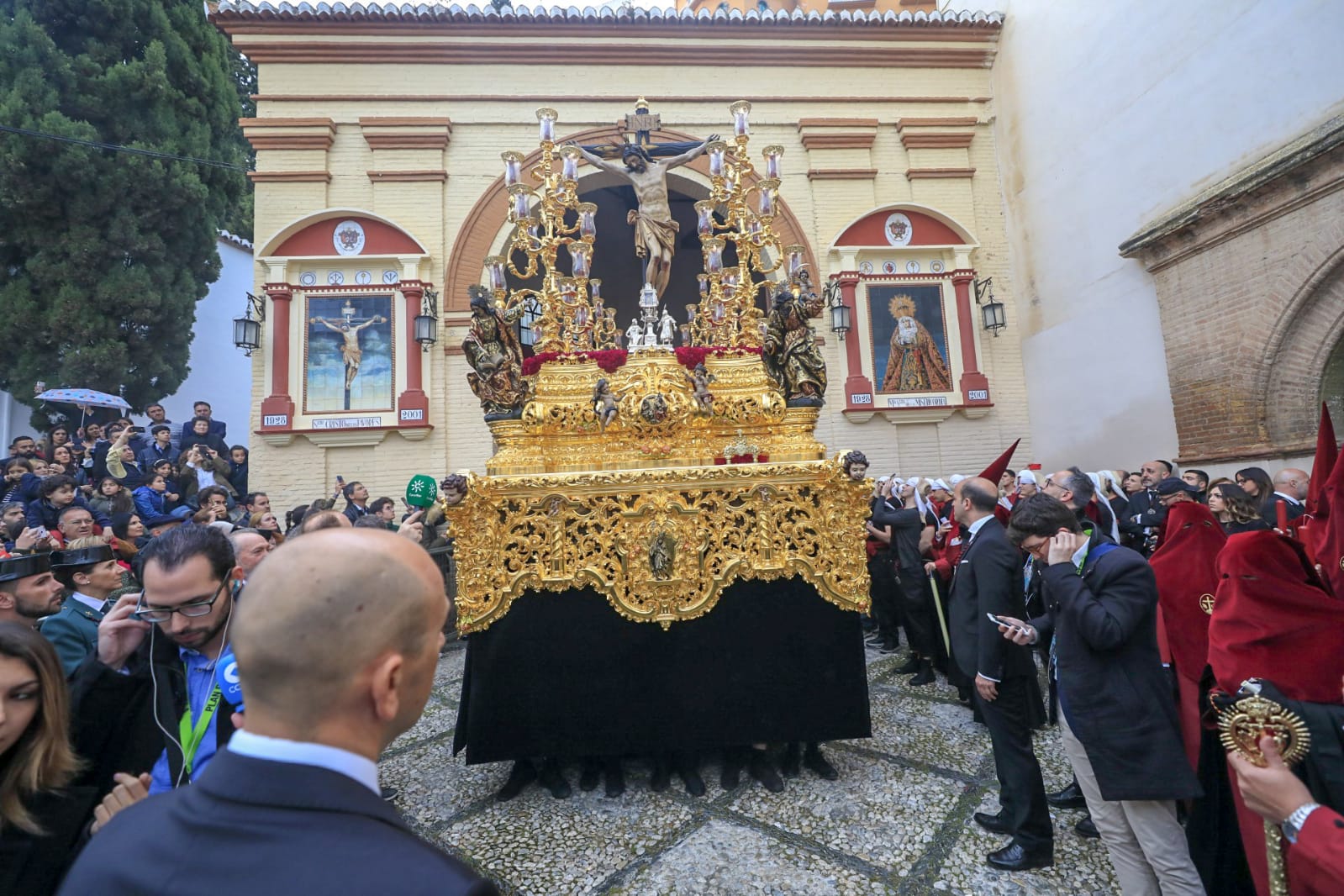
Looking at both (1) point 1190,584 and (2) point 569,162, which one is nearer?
(1) point 1190,584

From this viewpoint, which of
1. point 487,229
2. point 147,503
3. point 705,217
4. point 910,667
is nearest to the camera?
point 705,217

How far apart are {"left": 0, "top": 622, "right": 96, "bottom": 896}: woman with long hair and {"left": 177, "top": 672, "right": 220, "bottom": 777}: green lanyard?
0.25m

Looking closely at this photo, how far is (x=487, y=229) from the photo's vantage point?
10469mm

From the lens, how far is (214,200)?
13156 millimetres

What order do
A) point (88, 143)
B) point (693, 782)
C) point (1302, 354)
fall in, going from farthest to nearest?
point (88, 143), point (1302, 354), point (693, 782)

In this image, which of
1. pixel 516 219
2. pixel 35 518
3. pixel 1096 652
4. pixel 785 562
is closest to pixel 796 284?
pixel 785 562

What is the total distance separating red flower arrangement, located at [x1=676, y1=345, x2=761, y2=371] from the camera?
4531 millimetres

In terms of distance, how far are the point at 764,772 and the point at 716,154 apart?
4554 millimetres

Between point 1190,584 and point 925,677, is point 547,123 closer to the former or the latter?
point 1190,584

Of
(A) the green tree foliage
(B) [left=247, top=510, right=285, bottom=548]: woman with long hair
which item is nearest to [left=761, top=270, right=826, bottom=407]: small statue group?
(B) [left=247, top=510, right=285, bottom=548]: woman with long hair

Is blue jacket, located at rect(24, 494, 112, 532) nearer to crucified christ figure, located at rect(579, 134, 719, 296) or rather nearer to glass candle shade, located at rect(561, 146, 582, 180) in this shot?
glass candle shade, located at rect(561, 146, 582, 180)

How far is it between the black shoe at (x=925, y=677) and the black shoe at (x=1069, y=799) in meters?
1.92

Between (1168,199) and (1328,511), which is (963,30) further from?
(1328,511)

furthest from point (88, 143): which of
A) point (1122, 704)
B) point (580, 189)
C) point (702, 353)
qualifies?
point (1122, 704)
